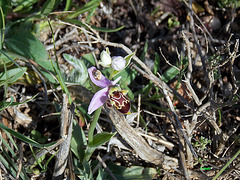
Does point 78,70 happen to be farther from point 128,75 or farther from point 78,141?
point 78,141

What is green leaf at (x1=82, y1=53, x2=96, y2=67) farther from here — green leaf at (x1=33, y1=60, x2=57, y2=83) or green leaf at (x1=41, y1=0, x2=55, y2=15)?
green leaf at (x1=41, y1=0, x2=55, y2=15)

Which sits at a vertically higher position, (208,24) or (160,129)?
(208,24)

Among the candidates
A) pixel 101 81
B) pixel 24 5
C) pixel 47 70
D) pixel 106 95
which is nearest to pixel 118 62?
pixel 101 81

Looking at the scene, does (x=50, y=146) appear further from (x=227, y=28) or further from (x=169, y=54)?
(x=227, y=28)

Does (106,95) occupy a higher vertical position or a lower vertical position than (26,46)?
lower

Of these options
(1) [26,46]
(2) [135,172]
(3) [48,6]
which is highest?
(3) [48,6]

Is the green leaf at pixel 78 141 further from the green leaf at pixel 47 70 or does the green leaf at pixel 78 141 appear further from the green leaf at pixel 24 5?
the green leaf at pixel 24 5

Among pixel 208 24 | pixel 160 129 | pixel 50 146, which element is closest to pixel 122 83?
pixel 160 129
